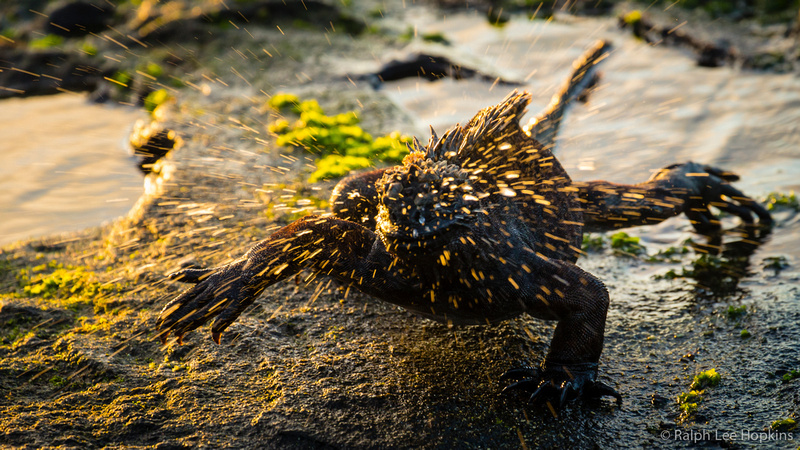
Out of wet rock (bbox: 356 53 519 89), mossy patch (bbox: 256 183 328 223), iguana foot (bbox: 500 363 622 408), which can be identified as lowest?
iguana foot (bbox: 500 363 622 408)

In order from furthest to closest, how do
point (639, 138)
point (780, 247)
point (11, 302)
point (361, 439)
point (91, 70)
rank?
point (91, 70) → point (639, 138) → point (780, 247) → point (11, 302) → point (361, 439)

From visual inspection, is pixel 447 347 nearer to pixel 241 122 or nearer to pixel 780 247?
pixel 780 247

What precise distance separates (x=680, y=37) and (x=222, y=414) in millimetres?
9529

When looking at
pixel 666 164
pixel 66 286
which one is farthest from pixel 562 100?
pixel 66 286

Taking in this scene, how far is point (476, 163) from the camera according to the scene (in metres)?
3.55

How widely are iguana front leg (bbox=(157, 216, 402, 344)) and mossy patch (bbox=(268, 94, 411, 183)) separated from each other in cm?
260

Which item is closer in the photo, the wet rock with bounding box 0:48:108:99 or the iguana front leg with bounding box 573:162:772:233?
the iguana front leg with bounding box 573:162:772:233

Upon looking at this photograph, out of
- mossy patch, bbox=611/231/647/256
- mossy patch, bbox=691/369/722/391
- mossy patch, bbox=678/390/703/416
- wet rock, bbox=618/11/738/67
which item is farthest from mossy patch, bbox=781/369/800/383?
wet rock, bbox=618/11/738/67

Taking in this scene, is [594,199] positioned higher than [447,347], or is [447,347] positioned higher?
[594,199]

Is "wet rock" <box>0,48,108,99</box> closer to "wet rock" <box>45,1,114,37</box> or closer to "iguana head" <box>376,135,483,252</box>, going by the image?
"wet rock" <box>45,1,114,37</box>

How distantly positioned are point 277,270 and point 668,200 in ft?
10.4

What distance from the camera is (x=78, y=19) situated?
12.0 meters

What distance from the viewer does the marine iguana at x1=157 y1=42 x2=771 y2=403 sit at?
284 cm

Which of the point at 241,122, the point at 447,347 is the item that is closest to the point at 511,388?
the point at 447,347
